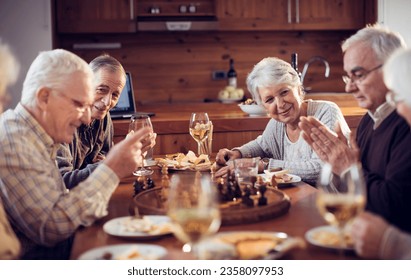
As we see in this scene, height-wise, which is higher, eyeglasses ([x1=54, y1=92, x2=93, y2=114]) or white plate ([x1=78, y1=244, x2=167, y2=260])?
eyeglasses ([x1=54, y1=92, x2=93, y2=114])

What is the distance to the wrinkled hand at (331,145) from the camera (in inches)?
54.1

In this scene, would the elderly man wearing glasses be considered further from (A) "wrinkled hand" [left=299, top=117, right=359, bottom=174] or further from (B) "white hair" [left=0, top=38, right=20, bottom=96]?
(B) "white hair" [left=0, top=38, right=20, bottom=96]

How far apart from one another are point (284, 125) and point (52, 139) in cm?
111

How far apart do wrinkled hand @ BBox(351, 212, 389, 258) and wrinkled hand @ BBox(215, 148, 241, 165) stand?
3.59ft

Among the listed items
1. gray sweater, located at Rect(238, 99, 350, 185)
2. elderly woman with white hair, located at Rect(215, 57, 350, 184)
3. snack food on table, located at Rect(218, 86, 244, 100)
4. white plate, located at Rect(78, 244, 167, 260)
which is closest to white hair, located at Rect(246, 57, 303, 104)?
elderly woman with white hair, located at Rect(215, 57, 350, 184)

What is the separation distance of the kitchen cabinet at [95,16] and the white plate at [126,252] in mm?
2931

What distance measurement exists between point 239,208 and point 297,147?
898 mm

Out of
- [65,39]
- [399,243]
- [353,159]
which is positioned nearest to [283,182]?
[353,159]

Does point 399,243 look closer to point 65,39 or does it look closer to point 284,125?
point 284,125

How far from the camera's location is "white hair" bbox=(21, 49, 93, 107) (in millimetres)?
1247

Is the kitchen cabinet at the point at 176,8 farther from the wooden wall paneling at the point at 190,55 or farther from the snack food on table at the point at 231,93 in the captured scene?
the snack food on table at the point at 231,93

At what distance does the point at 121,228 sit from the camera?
111cm

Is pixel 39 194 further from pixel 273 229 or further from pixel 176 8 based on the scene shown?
pixel 176 8

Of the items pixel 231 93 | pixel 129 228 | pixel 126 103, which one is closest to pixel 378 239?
pixel 129 228
